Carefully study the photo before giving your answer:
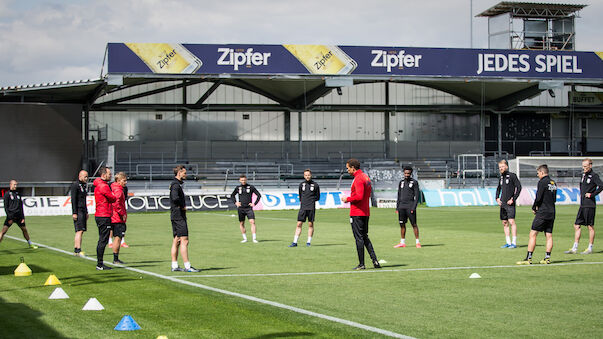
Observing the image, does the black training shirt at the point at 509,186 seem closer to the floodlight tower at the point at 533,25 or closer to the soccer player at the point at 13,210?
the soccer player at the point at 13,210

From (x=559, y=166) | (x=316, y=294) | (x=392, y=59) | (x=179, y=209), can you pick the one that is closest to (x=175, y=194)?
(x=179, y=209)

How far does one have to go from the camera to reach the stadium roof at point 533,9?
193 feet

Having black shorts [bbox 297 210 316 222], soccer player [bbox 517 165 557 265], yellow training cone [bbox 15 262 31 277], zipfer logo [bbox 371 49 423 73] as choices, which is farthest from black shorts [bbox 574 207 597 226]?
zipfer logo [bbox 371 49 423 73]

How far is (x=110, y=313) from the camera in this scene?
9641mm

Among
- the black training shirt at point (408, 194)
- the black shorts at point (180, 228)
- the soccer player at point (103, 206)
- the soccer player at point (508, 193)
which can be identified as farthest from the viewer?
the black training shirt at point (408, 194)

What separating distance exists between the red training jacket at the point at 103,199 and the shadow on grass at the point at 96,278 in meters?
1.88

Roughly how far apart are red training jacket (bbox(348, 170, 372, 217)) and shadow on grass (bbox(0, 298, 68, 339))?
616 cm

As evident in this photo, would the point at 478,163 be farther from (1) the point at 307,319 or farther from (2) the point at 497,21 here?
(1) the point at 307,319

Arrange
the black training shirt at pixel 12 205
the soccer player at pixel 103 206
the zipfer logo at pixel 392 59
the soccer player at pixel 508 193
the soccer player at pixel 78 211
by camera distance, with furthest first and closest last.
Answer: the zipfer logo at pixel 392 59 → the black training shirt at pixel 12 205 → the soccer player at pixel 508 193 → the soccer player at pixel 78 211 → the soccer player at pixel 103 206

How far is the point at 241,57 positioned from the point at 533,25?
1058 inches

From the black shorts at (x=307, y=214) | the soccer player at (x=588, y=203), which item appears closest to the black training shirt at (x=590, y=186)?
the soccer player at (x=588, y=203)

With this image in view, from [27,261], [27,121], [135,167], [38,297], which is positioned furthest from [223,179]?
[38,297]

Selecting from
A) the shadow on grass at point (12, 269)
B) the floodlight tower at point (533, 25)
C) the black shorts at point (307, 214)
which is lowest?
the shadow on grass at point (12, 269)

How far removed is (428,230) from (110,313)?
56.0 feet
